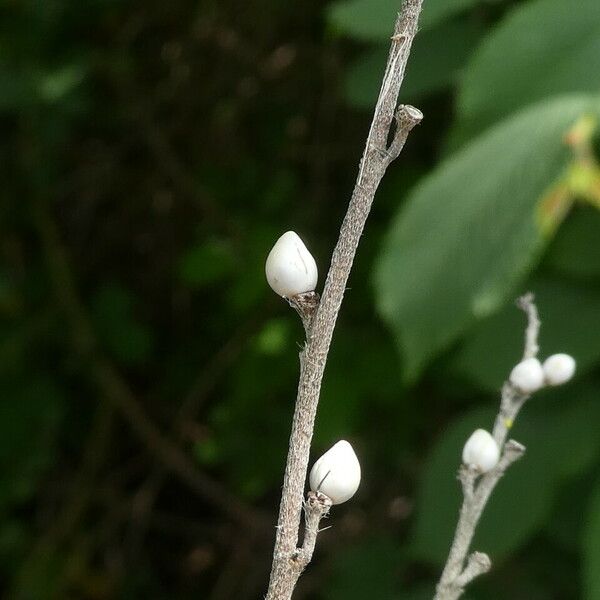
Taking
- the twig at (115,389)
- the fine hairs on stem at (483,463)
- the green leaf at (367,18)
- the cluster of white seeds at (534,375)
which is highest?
the twig at (115,389)

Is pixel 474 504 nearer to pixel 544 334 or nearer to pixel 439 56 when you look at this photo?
pixel 544 334

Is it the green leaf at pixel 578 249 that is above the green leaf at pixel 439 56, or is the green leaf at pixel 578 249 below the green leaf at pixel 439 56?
below

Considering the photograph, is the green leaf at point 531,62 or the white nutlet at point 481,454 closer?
the white nutlet at point 481,454

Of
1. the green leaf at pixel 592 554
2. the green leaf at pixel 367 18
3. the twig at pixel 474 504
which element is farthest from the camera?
the green leaf at pixel 367 18

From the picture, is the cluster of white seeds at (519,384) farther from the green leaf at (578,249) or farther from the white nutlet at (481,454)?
the green leaf at (578,249)

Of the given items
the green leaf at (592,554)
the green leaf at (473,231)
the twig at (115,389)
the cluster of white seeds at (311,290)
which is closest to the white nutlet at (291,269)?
the cluster of white seeds at (311,290)

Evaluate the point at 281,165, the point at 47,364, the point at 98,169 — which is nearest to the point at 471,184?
the point at 281,165
